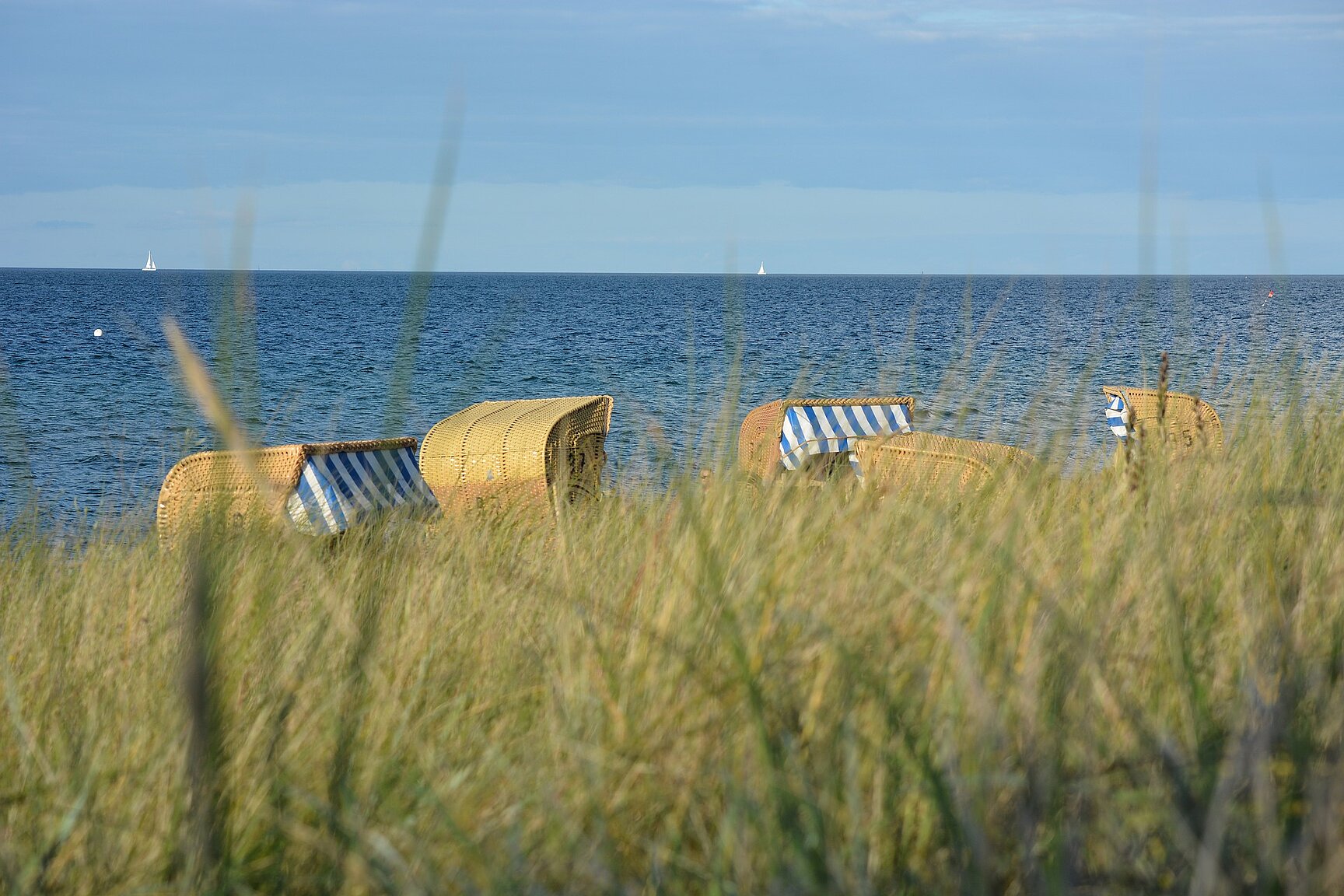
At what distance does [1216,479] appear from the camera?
258 centimetres

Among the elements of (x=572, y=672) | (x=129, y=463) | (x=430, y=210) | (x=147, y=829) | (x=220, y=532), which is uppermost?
(x=430, y=210)

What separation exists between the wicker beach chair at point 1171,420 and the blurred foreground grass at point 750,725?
0.55m

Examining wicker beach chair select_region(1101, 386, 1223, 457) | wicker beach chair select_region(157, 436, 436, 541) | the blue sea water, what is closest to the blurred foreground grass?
the blue sea water

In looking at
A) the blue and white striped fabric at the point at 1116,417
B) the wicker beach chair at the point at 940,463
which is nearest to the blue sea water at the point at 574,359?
the wicker beach chair at the point at 940,463

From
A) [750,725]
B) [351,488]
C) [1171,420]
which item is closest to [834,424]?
[1171,420]

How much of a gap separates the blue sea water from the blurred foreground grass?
0.42 meters

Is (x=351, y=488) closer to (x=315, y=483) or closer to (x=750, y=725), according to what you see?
(x=315, y=483)

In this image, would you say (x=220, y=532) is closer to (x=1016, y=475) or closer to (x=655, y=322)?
(x=1016, y=475)

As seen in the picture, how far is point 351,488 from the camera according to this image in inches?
191

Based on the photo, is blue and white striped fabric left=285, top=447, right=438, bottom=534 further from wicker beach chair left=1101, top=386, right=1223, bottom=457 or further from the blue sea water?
wicker beach chair left=1101, top=386, right=1223, bottom=457

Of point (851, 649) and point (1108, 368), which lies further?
point (1108, 368)

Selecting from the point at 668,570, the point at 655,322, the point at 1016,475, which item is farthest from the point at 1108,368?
the point at 655,322

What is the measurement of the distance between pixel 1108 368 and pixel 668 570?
1833cm

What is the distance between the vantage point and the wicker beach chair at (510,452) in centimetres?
552
